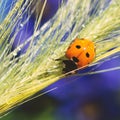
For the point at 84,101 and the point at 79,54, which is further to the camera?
the point at 84,101

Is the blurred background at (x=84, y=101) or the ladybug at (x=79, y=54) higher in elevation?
the ladybug at (x=79, y=54)

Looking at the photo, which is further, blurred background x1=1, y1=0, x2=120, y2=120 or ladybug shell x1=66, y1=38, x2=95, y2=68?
blurred background x1=1, y1=0, x2=120, y2=120

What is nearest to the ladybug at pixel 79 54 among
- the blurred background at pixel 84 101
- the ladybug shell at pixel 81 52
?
the ladybug shell at pixel 81 52

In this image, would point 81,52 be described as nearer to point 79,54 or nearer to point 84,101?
point 79,54

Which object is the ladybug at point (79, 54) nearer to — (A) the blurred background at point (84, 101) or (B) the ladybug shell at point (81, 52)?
(B) the ladybug shell at point (81, 52)

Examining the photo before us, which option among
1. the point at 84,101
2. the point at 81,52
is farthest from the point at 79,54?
the point at 84,101

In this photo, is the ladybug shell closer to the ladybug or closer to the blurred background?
the ladybug

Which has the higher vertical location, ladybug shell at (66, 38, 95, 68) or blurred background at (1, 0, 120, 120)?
ladybug shell at (66, 38, 95, 68)

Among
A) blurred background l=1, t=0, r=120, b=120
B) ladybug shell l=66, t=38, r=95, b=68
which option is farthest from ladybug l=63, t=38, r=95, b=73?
blurred background l=1, t=0, r=120, b=120
